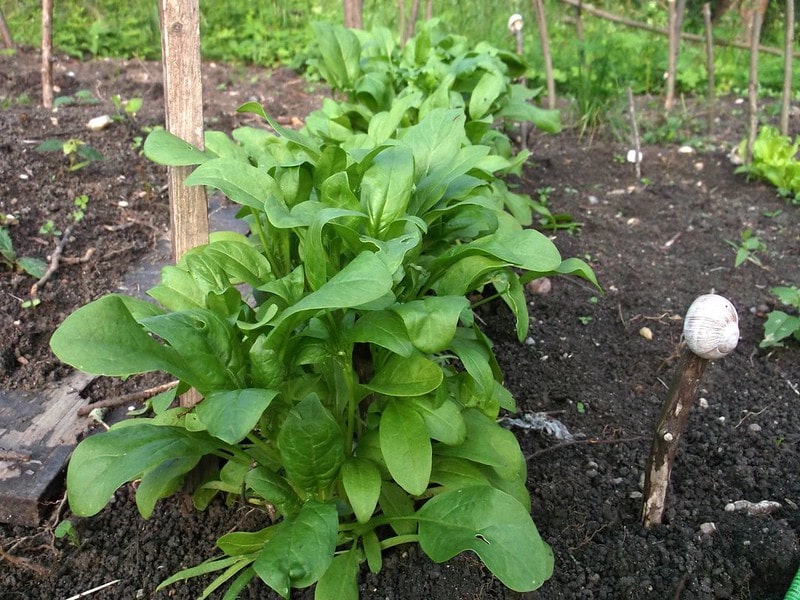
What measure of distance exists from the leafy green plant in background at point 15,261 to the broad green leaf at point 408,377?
6.21ft

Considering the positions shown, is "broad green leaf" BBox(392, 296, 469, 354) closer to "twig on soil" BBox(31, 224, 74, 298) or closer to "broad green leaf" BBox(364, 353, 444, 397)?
"broad green leaf" BBox(364, 353, 444, 397)

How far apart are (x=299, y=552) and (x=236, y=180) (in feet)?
2.88

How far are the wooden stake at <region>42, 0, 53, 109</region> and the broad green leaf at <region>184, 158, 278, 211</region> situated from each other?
3329 millimetres

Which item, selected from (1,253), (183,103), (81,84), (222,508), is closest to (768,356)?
(222,508)

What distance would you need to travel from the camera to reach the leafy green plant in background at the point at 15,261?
291 centimetres

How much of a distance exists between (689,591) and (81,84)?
5731mm

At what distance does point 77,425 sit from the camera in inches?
87.7

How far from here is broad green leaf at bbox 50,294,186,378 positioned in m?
1.35

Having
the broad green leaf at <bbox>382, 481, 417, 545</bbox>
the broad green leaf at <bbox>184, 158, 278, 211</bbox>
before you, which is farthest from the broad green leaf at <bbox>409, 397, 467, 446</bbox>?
the broad green leaf at <bbox>184, 158, 278, 211</bbox>

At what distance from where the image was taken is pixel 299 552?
4.68ft

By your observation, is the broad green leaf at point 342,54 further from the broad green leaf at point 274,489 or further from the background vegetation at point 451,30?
the background vegetation at point 451,30

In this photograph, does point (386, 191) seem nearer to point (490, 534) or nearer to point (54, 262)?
point (490, 534)

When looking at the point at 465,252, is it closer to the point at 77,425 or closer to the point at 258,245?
the point at 258,245

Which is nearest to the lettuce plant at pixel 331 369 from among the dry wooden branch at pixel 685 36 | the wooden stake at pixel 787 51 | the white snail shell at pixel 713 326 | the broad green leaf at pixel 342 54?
the white snail shell at pixel 713 326
